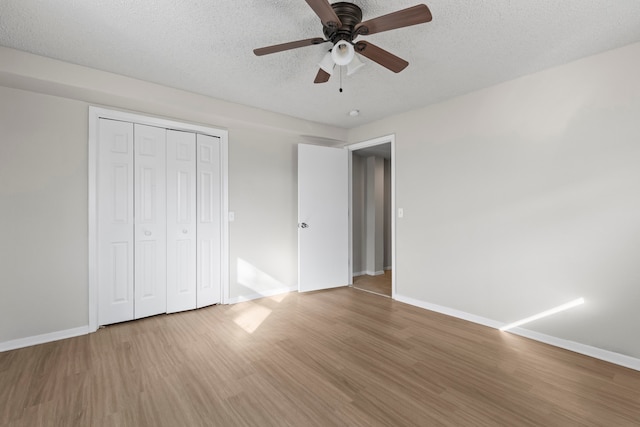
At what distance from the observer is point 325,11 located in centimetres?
151

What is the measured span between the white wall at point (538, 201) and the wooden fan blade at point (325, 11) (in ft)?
6.97

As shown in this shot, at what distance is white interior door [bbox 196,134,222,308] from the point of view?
3488 millimetres

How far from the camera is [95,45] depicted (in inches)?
87.9

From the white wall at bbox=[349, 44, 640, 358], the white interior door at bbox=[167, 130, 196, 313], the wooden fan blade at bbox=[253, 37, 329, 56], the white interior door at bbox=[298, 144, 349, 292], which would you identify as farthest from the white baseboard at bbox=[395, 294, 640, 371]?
the wooden fan blade at bbox=[253, 37, 329, 56]

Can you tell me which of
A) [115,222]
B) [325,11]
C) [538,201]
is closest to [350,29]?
[325,11]

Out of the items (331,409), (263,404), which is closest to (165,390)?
(263,404)

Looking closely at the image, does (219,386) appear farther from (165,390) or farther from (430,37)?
(430,37)

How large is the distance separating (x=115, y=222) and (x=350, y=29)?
9.35ft

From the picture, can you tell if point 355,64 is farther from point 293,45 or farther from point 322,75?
point 293,45

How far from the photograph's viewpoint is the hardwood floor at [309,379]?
5.52 ft

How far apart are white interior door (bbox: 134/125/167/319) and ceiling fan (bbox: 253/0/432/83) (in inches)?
75.7

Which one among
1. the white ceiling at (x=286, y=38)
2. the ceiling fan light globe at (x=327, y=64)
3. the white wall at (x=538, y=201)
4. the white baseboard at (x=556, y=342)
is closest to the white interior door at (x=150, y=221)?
the white ceiling at (x=286, y=38)

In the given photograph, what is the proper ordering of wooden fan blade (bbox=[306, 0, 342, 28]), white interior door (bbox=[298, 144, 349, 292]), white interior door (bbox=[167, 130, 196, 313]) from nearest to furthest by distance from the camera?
1. wooden fan blade (bbox=[306, 0, 342, 28])
2. white interior door (bbox=[167, 130, 196, 313])
3. white interior door (bbox=[298, 144, 349, 292])

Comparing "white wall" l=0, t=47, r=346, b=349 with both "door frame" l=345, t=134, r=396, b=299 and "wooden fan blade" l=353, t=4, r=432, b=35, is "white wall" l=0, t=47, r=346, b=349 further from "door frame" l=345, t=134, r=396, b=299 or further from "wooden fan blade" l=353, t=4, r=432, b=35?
"wooden fan blade" l=353, t=4, r=432, b=35
